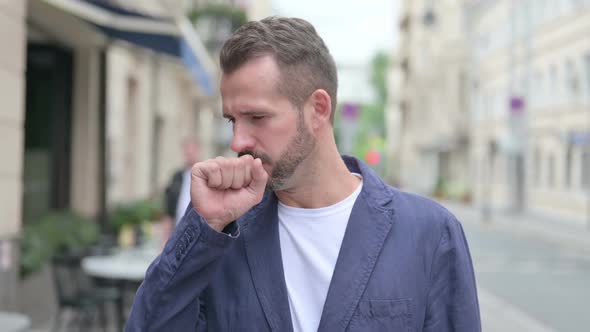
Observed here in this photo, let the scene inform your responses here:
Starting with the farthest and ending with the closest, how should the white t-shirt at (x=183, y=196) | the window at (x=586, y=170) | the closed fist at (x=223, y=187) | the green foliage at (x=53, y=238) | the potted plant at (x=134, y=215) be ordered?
the window at (x=586, y=170), the potted plant at (x=134, y=215), the green foliage at (x=53, y=238), the white t-shirt at (x=183, y=196), the closed fist at (x=223, y=187)

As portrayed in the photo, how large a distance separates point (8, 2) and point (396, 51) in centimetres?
7105

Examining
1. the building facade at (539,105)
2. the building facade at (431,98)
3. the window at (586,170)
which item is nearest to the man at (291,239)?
the building facade at (539,105)

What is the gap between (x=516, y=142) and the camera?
25.5 m

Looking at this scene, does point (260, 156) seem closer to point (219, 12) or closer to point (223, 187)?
point (223, 187)

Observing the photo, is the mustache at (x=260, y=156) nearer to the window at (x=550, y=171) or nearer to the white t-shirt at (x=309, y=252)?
the white t-shirt at (x=309, y=252)

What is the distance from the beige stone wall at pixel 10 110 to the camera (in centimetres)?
655

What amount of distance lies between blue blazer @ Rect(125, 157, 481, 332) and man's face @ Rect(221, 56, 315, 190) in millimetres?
175

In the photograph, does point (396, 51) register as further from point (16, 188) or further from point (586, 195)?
point (16, 188)

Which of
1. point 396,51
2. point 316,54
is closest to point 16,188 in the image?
point 316,54

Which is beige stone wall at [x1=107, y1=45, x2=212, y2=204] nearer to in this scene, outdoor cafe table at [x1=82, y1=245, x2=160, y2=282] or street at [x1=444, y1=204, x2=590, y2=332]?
outdoor cafe table at [x1=82, y1=245, x2=160, y2=282]

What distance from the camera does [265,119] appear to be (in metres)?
1.80

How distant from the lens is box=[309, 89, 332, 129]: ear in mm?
1886

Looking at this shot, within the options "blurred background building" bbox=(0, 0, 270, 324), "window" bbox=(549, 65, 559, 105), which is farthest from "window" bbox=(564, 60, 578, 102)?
"blurred background building" bbox=(0, 0, 270, 324)

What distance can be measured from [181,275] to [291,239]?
1.11 ft
